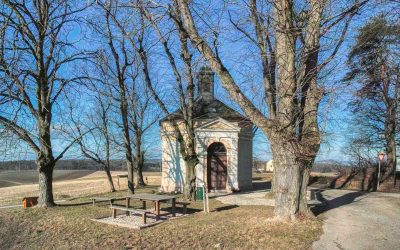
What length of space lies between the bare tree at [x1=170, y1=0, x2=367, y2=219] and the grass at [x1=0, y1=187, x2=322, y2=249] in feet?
3.63

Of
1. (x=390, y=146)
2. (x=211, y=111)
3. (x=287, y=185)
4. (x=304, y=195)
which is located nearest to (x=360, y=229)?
(x=304, y=195)

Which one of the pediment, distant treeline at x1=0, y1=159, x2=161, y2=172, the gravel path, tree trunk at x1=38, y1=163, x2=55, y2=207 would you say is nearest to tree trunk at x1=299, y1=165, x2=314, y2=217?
the gravel path

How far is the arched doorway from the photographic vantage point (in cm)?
2747

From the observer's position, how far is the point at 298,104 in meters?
12.1

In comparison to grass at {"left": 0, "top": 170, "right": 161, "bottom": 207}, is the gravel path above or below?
above

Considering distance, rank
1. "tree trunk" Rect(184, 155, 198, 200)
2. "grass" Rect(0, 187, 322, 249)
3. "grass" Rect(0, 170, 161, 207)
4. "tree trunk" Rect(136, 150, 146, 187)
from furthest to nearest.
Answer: "tree trunk" Rect(136, 150, 146, 187), "grass" Rect(0, 170, 161, 207), "tree trunk" Rect(184, 155, 198, 200), "grass" Rect(0, 187, 322, 249)

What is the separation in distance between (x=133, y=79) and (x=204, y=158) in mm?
9770

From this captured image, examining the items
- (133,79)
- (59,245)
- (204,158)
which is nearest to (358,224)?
(59,245)

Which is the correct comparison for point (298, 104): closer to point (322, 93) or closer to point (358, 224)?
point (322, 93)

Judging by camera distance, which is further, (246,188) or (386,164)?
(386,164)

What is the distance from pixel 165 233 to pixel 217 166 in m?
16.2

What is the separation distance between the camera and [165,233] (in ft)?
38.1

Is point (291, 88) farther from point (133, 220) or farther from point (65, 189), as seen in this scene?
point (65, 189)

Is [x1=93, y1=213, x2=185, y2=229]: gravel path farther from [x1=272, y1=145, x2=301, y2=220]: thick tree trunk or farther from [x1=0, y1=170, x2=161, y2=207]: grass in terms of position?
[x1=0, y1=170, x2=161, y2=207]: grass
